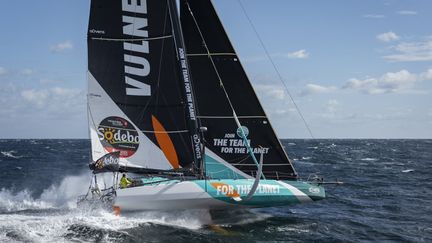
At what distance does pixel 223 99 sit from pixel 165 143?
2724 mm

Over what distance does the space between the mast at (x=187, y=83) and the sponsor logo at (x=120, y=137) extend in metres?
2.07

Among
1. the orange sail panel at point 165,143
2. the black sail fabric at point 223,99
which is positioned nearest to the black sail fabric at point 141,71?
the orange sail panel at point 165,143

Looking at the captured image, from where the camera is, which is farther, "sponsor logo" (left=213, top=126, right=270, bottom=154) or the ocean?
"sponsor logo" (left=213, top=126, right=270, bottom=154)

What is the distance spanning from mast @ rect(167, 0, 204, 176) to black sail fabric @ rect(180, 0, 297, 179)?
0.87 m

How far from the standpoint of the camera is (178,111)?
18859mm

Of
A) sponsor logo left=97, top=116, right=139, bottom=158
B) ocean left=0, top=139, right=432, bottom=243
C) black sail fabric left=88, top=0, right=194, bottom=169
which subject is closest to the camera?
ocean left=0, top=139, right=432, bottom=243

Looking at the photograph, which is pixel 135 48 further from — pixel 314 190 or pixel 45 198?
pixel 45 198

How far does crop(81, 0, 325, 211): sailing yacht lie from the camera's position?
60.3ft

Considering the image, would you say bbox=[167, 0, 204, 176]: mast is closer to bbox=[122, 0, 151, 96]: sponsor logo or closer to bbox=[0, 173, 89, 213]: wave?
bbox=[122, 0, 151, 96]: sponsor logo

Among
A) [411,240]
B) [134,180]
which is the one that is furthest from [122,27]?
[411,240]

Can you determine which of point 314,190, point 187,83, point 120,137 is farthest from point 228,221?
point 187,83

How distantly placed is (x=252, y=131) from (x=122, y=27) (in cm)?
603

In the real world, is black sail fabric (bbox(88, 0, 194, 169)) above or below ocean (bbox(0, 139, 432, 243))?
above

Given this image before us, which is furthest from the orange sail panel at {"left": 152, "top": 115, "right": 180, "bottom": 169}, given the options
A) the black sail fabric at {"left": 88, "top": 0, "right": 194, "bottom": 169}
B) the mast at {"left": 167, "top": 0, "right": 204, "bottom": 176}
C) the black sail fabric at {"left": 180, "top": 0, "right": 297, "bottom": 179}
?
the black sail fabric at {"left": 180, "top": 0, "right": 297, "bottom": 179}
